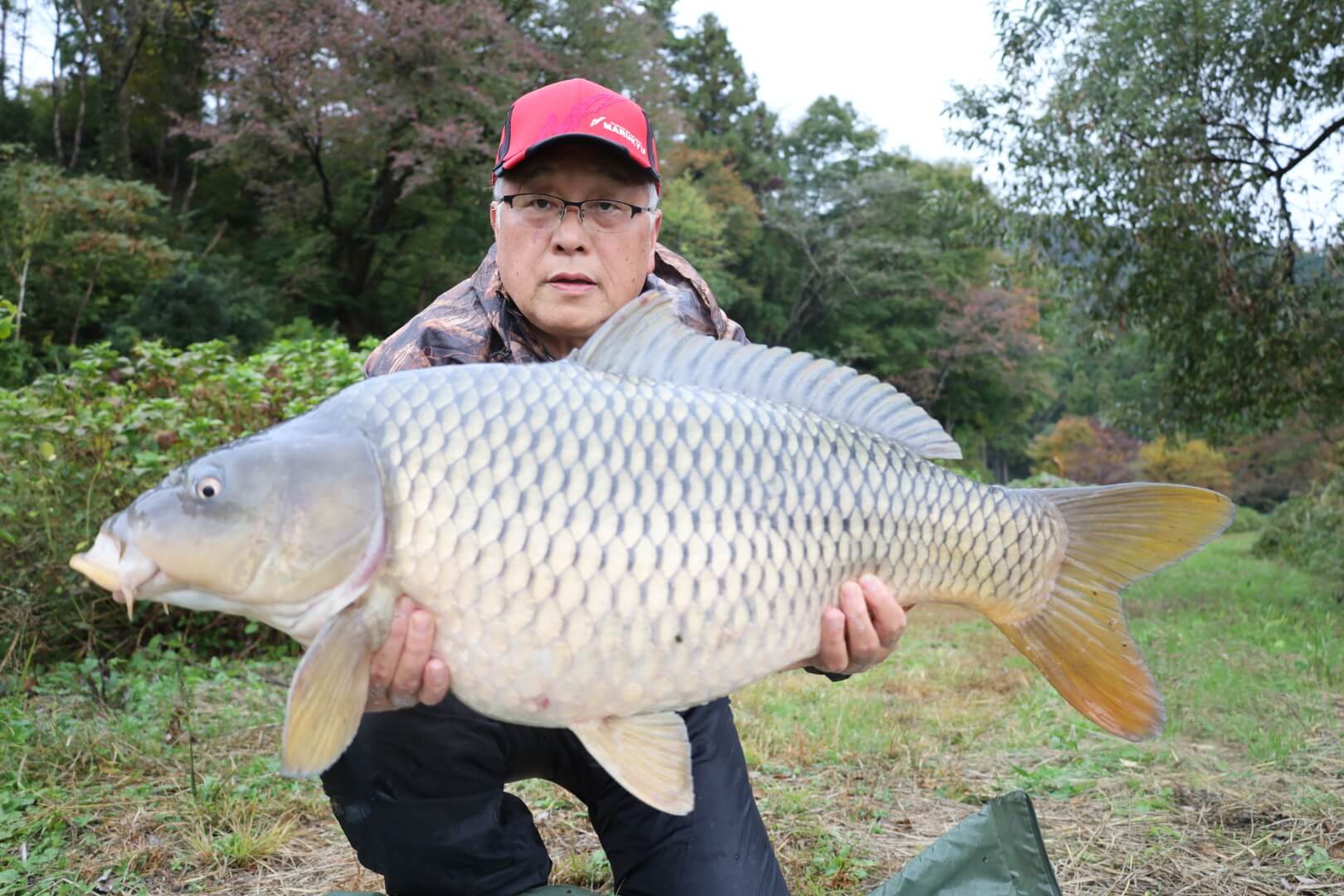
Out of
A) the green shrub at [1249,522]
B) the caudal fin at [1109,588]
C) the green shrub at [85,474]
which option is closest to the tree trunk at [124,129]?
the green shrub at [85,474]

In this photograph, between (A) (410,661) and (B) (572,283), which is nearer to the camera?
(A) (410,661)

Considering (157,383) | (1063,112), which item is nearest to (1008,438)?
(1063,112)

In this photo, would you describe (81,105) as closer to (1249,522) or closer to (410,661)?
(410,661)

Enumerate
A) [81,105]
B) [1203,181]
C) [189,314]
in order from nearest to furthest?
[1203,181] < [189,314] < [81,105]

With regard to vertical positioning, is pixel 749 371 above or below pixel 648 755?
above

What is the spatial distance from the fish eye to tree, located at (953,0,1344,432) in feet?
17.4

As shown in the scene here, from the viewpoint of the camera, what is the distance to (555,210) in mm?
1777

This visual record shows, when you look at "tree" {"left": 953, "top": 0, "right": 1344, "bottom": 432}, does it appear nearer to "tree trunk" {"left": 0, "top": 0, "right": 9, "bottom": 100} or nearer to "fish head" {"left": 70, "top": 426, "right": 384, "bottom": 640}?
"fish head" {"left": 70, "top": 426, "right": 384, "bottom": 640}

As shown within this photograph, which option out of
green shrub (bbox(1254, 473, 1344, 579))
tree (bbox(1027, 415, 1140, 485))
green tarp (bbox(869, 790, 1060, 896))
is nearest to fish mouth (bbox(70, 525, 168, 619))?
green tarp (bbox(869, 790, 1060, 896))

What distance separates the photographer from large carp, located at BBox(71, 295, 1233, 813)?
1.15 meters

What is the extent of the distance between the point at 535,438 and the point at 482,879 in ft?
2.89

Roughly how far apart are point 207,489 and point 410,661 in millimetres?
303

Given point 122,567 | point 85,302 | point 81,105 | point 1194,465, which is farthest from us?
point 1194,465

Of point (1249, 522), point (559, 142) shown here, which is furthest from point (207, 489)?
point (1249, 522)
